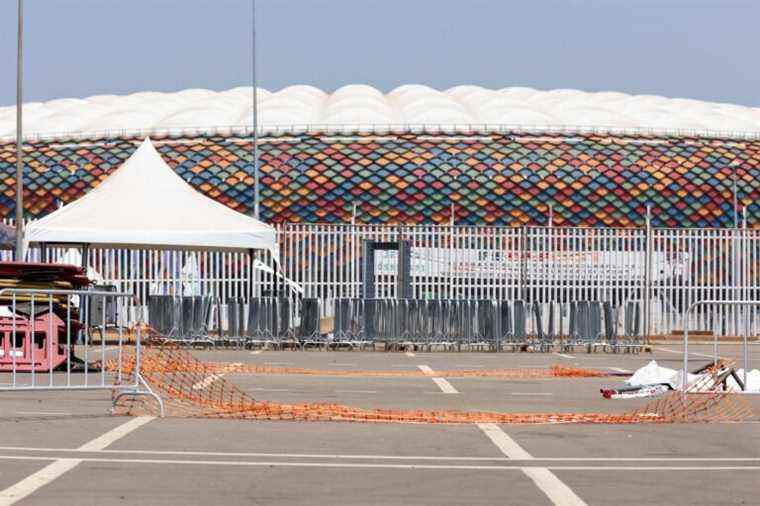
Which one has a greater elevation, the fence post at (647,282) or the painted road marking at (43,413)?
the fence post at (647,282)

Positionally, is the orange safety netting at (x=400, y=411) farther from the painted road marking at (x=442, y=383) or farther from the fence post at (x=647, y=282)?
the fence post at (x=647, y=282)

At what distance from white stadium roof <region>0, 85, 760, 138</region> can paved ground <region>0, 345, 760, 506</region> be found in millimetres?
58934

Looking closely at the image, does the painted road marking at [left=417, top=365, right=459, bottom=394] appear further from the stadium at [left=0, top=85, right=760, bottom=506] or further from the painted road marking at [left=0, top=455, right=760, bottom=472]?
the painted road marking at [left=0, top=455, right=760, bottom=472]

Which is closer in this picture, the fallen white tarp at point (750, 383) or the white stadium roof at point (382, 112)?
the fallen white tarp at point (750, 383)

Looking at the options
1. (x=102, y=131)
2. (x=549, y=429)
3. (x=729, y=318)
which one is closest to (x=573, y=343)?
(x=729, y=318)

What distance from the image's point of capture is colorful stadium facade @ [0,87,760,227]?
70.9m

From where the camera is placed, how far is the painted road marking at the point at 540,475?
8.21m

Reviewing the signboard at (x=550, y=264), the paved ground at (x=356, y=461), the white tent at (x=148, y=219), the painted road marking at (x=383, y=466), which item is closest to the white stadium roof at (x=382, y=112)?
the signboard at (x=550, y=264)

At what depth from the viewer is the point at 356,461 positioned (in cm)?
995

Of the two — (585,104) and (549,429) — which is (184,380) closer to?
(549,429)

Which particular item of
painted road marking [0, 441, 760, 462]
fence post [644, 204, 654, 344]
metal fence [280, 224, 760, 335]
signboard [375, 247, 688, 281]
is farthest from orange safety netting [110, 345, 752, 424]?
signboard [375, 247, 688, 281]

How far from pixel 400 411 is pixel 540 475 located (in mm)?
5145

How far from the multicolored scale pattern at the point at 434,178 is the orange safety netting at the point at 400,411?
178 feet

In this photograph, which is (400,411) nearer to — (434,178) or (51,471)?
(51,471)
